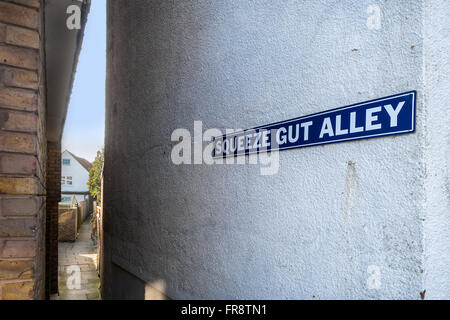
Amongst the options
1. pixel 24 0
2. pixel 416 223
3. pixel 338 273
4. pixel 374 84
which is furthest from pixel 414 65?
pixel 24 0

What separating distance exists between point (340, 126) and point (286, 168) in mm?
379

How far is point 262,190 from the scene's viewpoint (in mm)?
1830

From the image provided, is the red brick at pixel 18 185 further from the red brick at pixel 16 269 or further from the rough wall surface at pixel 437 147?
the rough wall surface at pixel 437 147

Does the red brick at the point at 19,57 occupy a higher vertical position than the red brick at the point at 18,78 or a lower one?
higher

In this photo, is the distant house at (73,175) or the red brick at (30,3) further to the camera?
the distant house at (73,175)

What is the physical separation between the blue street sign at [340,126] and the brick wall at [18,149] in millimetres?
1059

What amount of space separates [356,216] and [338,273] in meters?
0.25

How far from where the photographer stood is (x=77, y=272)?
30.1ft

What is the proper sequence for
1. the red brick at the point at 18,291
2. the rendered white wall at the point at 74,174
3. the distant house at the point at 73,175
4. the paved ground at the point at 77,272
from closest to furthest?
1. the red brick at the point at 18,291
2. the paved ground at the point at 77,272
3. the distant house at the point at 73,175
4. the rendered white wall at the point at 74,174

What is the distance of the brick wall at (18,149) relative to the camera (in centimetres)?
135

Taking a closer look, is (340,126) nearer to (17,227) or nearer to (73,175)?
(17,227)

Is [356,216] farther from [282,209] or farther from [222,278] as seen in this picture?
[222,278]

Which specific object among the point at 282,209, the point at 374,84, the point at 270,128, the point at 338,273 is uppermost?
the point at 374,84

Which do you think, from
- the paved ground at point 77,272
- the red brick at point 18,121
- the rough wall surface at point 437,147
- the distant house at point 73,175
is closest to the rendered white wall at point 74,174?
the distant house at point 73,175
